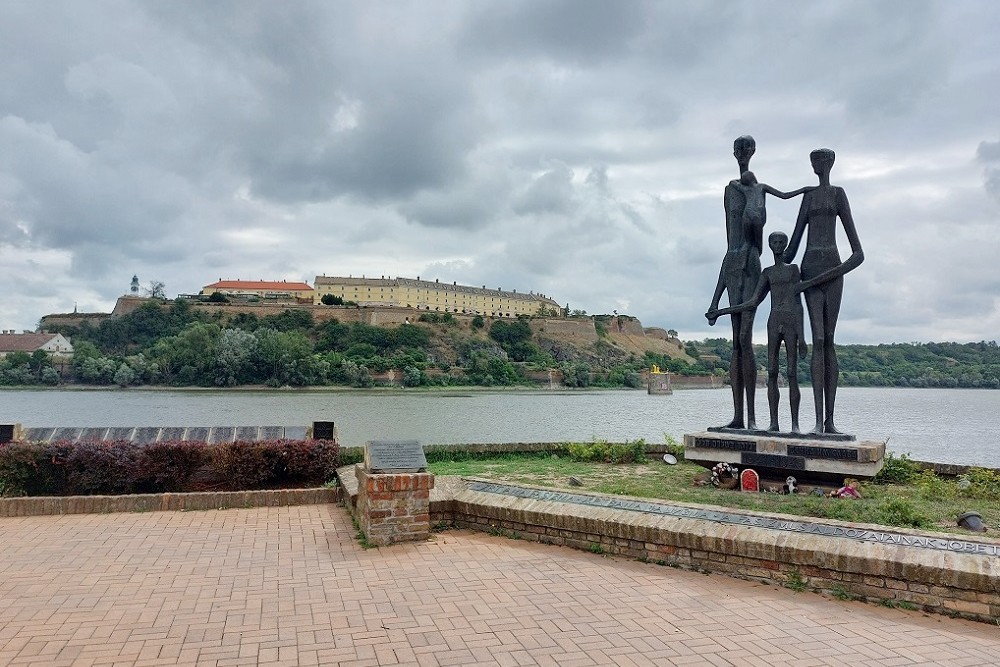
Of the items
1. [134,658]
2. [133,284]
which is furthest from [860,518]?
[133,284]

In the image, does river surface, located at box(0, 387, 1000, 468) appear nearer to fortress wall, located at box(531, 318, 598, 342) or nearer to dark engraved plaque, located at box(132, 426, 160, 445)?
dark engraved plaque, located at box(132, 426, 160, 445)

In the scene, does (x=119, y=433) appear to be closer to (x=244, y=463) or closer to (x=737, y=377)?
(x=244, y=463)

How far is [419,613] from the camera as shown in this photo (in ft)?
13.1

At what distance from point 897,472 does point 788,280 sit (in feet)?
9.05

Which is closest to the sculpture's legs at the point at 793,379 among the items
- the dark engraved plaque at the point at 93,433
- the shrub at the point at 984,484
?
the shrub at the point at 984,484

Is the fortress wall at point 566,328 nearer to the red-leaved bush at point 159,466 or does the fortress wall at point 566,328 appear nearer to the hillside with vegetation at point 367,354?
the hillside with vegetation at point 367,354

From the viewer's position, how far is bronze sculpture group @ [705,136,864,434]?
8.05 m

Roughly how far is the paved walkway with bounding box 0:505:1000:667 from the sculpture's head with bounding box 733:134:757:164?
19.0 feet

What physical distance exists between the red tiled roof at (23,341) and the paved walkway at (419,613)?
81.9 m

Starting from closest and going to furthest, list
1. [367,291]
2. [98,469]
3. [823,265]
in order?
[98,469] → [823,265] → [367,291]

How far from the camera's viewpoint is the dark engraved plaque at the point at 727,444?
8039mm

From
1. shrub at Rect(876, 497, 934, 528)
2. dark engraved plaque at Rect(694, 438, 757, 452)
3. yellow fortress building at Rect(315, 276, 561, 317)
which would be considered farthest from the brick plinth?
yellow fortress building at Rect(315, 276, 561, 317)

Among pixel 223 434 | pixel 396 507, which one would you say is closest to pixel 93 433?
pixel 223 434

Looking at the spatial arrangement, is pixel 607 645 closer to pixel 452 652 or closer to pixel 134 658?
A: pixel 452 652
